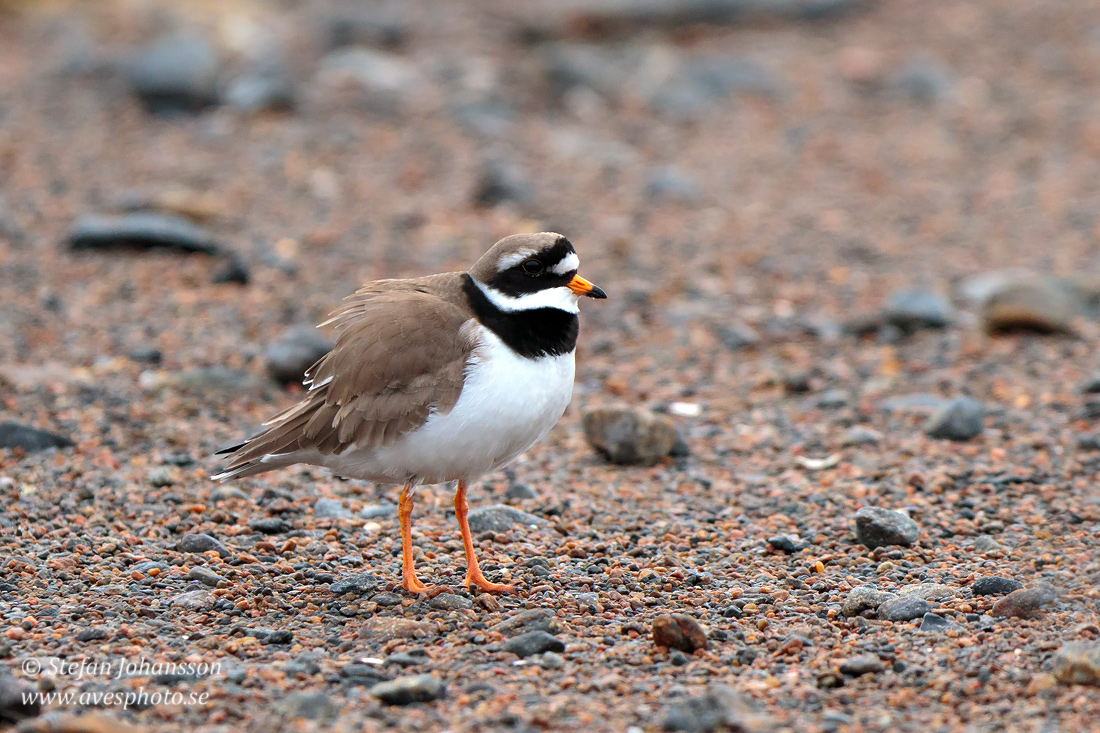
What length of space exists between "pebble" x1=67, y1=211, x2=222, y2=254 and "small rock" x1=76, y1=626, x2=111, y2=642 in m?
5.89

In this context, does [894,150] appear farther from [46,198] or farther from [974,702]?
[974,702]

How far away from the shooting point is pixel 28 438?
7.54 m

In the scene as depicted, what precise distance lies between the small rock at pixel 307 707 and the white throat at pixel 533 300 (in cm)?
201

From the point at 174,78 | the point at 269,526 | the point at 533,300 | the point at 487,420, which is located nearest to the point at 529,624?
the point at 487,420

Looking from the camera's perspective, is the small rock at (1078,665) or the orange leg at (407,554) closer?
the small rock at (1078,665)

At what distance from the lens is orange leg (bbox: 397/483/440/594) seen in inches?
235

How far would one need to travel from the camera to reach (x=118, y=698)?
4.76 metres

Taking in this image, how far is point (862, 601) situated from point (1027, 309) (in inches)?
199

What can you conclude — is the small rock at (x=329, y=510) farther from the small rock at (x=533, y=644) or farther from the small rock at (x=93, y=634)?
the small rock at (x=533, y=644)

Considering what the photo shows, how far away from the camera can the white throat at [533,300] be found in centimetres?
595

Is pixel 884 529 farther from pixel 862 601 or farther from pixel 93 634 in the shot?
pixel 93 634

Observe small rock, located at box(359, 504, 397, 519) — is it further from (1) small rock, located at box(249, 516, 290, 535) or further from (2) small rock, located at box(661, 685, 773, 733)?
(2) small rock, located at box(661, 685, 773, 733)

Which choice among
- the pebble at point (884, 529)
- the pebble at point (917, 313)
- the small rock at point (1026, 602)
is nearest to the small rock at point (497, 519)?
the pebble at point (884, 529)

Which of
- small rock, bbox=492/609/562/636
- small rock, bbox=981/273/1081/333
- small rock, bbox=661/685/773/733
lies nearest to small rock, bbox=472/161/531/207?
small rock, bbox=981/273/1081/333
